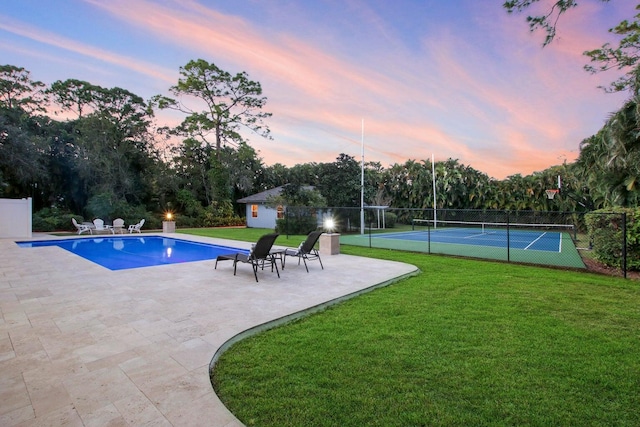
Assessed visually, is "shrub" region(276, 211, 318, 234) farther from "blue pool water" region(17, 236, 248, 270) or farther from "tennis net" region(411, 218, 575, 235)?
"tennis net" region(411, 218, 575, 235)

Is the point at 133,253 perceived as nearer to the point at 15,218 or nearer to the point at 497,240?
the point at 15,218

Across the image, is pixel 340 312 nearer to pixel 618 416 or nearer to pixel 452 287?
pixel 452 287

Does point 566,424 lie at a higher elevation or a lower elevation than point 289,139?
lower

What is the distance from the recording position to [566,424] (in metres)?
2.31

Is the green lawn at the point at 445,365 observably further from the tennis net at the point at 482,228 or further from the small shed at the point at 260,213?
the small shed at the point at 260,213

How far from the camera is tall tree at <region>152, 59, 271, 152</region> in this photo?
28.8 metres

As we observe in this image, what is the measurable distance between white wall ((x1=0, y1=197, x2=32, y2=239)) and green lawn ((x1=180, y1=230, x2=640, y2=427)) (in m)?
20.4

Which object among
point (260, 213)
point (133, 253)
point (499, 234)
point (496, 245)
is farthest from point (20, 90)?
point (499, 234)

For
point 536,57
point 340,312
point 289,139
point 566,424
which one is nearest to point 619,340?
point 566,424

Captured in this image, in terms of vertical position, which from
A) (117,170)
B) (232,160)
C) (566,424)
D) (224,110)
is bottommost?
(566,424)

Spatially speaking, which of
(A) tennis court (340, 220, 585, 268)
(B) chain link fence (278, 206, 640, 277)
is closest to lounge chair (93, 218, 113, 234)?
(B) chain link fence (278, 206, 640, 277)

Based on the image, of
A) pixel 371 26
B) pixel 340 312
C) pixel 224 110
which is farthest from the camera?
pixel 224 110

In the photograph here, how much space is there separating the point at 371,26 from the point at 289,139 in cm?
1704

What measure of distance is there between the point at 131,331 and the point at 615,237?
10.9 meters
